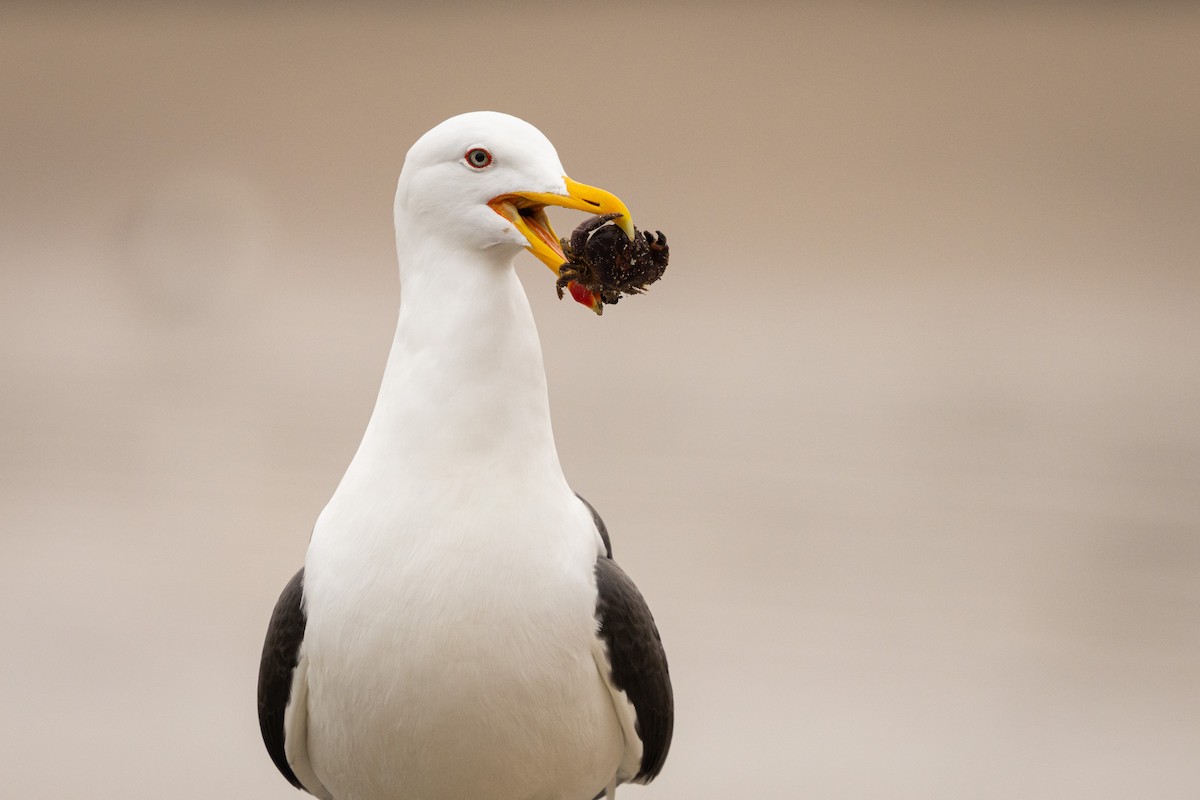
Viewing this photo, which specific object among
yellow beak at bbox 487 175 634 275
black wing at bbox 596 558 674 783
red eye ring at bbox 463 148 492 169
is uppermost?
red eye ring at bbox 463 148 492 169

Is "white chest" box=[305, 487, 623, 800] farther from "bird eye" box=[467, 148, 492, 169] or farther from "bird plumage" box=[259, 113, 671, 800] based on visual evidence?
"bird eye" box=[467, 148, 492, 169]

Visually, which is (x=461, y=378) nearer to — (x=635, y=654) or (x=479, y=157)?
(x=479, y=157)

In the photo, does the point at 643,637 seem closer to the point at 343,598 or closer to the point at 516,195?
the point at 343,598

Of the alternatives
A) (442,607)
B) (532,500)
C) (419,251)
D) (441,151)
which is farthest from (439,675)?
(441,151)

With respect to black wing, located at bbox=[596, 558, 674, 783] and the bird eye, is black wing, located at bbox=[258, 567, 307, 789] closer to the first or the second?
black wing, located at bbox=[596, 558, 674, 783]

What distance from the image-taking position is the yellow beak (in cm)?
131

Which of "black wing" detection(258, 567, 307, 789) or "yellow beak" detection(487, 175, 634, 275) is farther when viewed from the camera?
"black wing" detection(258, 567, 307, 789)

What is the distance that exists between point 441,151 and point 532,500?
405mm

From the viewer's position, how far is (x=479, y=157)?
1.36 m

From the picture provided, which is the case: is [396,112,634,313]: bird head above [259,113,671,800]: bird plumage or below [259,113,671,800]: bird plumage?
above

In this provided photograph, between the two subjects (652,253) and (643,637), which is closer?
(652,253)

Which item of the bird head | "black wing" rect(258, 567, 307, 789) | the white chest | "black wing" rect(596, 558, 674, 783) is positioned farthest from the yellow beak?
"black wing" rect(258, 567, 307, 789)

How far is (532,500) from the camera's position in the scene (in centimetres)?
138

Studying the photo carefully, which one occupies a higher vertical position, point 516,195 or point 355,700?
point 516,195
